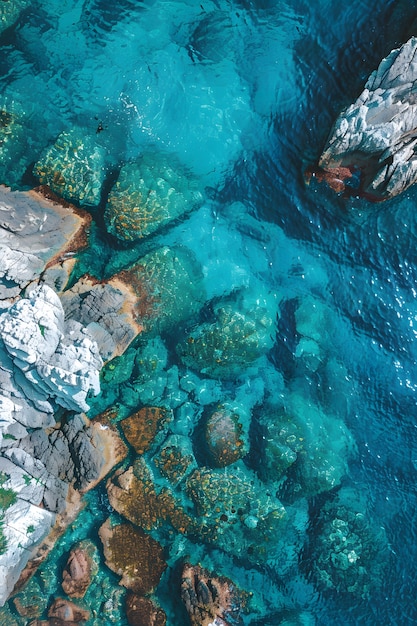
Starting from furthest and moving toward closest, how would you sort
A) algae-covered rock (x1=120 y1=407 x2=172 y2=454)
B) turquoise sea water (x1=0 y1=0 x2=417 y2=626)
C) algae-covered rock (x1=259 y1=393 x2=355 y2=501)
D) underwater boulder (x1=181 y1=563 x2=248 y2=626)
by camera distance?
1. turquoise sea water (x1=0 y1=0 x2=417 y2=626)
2. algae-covered rock (x1=120 y1=407 x2=172 y2=454)
3. algae-covered rock (x1=259 y1=393 x2=355 y2=501)
4. underwater boulder (x1=181 y1=563 x2=248 y2=626)

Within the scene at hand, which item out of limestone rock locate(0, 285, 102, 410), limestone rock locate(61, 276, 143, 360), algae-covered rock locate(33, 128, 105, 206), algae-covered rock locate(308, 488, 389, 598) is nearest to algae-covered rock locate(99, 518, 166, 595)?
limestone rock locate(0, 285, 102, 410)

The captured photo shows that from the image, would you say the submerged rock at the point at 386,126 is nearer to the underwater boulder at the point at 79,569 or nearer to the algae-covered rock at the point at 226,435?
the algae-covered rock at the point at 226,435

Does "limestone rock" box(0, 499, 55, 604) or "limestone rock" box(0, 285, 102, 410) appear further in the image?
"limestone rock" box(0, 499, 55, 604)

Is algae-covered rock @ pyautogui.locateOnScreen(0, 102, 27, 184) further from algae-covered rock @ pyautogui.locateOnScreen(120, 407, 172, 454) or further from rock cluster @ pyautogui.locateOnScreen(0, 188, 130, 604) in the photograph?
algae-covered rock @ pyautogui.locateOnScreen(120, 407, 172, 454)

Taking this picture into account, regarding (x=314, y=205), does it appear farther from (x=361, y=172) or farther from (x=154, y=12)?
(x=154, y=12)

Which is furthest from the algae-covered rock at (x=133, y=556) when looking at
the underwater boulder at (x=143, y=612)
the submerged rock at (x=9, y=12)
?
the submerged rock at (x=9, y=12)

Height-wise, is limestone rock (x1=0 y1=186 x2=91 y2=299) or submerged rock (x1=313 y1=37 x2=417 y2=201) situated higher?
submerged rock (x1=313 y1=37 x2=417 y2=201)
